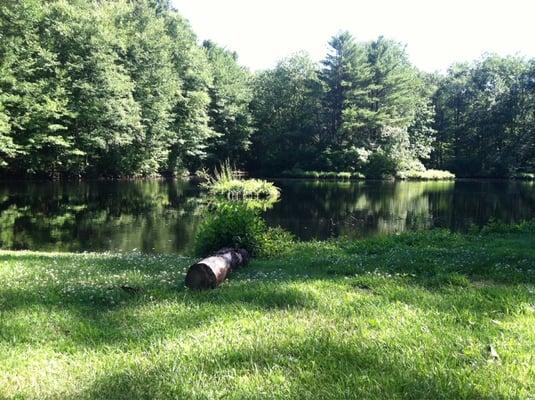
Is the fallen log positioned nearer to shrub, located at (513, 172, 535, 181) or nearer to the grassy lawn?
the grassy lawn

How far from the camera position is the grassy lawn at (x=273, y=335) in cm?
392

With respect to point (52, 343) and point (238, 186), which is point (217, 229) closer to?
point (52, 343)

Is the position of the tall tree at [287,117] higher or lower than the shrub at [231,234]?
higher

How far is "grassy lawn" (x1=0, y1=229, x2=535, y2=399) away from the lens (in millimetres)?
3920

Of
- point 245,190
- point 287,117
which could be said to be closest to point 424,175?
point 287,117

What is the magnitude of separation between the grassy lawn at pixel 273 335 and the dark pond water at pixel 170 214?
10.3 metres

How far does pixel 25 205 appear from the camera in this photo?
27828mm

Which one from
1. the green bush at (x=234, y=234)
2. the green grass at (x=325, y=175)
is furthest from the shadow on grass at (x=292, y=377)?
the green grass at (x=325, y=175)

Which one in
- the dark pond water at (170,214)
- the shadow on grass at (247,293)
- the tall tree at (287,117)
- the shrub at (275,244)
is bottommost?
the dark pond water at (170,214)

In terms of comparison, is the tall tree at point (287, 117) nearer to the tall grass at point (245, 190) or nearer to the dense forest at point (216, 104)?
the dense forest at point (216, 104)

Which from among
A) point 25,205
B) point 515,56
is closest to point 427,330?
point 25,205

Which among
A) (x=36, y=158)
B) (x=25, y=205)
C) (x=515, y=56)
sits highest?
(x=515, y=56)

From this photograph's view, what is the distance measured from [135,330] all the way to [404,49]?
263 feet

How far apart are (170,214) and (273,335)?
2181cm
